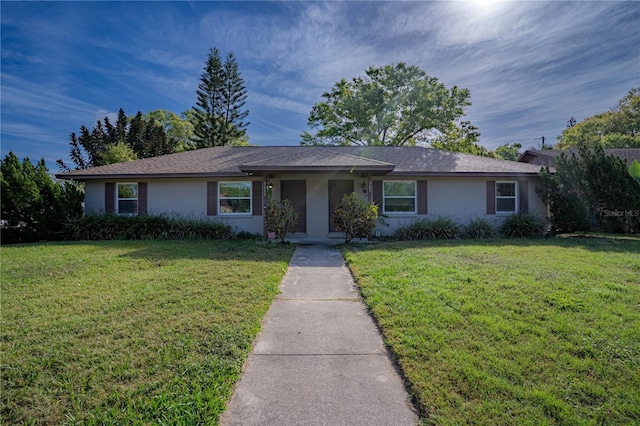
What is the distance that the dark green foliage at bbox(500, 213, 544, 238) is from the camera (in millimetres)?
10883

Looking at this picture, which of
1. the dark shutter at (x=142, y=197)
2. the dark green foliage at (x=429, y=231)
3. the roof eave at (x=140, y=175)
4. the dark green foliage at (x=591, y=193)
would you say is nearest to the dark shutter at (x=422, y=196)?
the dark green foliage at (x=429, y=231)

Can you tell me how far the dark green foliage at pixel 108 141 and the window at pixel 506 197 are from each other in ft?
73.9

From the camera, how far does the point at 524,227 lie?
10.9 metres

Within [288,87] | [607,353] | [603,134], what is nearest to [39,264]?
[607,353]

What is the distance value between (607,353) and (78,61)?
1520 cm

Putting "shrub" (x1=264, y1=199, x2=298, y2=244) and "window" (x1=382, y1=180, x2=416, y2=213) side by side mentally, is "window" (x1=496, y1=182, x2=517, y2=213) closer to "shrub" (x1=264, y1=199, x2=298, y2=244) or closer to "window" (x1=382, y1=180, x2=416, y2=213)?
"window" (x1=382, y1=180, x2=416, y2=213)

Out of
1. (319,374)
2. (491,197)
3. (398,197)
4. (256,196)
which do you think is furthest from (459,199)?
(319,374)

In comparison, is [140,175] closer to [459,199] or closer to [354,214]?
[354,214]

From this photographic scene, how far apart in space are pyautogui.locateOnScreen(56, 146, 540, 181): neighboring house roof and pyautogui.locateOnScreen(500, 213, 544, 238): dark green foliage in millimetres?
1791

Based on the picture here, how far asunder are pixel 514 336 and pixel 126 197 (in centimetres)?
1330

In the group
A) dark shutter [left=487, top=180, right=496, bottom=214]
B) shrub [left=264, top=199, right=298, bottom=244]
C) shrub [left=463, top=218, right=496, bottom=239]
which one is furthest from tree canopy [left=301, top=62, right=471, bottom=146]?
shrub [left=264, top=199, right=298, bottom=244]

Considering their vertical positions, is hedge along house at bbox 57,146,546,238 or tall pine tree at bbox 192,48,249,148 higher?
tall pine tree at bbox 192,48,249,148

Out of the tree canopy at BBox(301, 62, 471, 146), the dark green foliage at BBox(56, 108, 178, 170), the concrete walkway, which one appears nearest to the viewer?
the concrete walkway

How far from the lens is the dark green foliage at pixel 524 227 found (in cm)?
1088
